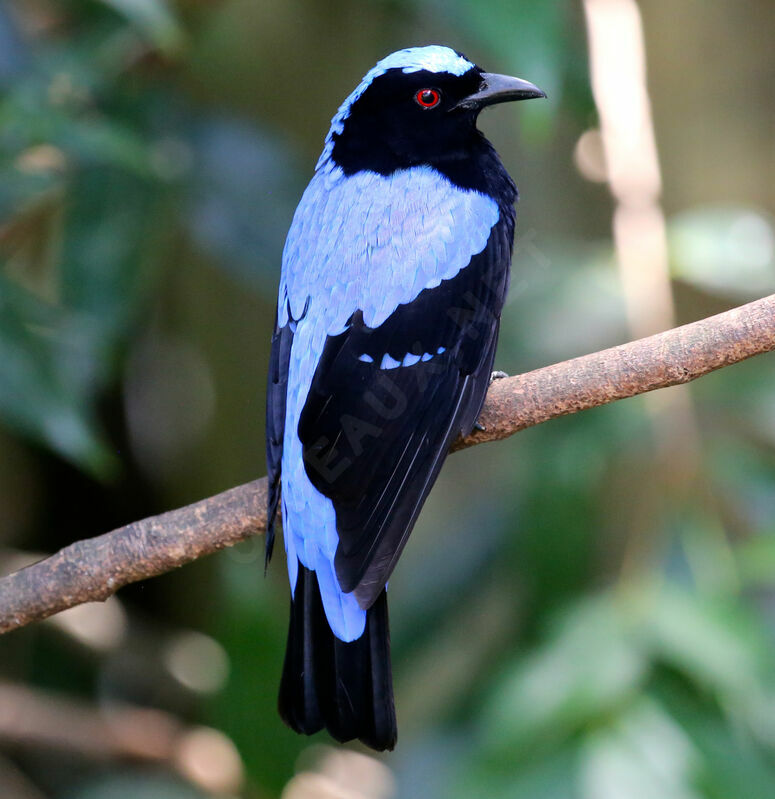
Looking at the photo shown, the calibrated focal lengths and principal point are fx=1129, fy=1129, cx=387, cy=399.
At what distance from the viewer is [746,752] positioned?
2.57 metres

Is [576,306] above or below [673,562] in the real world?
above

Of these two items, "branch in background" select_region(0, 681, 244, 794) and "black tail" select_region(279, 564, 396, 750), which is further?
"branch in background" select_region(0, 681, 244, 794)

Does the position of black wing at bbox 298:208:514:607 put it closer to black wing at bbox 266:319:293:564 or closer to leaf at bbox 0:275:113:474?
black wing at bbox 266:319:293:564

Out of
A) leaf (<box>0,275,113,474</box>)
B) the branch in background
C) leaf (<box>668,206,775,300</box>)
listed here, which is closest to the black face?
leaf (<box>668,206,775,300</box>)

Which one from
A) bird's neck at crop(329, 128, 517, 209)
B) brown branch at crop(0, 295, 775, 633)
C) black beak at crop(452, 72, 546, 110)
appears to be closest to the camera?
brown branch at crop(0, 295, 775, 633)

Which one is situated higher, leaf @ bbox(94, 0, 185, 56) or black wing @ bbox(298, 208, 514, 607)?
leaf @ bbox(94, 0, 185, 56)

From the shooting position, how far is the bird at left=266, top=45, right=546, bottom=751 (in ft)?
7.61

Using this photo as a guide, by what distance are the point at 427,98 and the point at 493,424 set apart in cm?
103

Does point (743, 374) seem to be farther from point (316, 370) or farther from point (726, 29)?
point (726, 29)

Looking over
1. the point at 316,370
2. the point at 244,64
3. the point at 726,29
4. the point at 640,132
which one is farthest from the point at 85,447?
the point at 726,29

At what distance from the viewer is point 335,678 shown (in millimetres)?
2324

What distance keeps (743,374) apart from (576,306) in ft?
1.88

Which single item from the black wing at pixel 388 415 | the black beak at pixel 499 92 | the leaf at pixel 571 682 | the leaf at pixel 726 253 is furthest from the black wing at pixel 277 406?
the leaf at pixel 726 253

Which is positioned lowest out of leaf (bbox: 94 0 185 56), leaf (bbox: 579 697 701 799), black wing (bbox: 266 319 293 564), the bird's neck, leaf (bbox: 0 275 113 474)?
leaf (bbox: 579 697 701 799)
